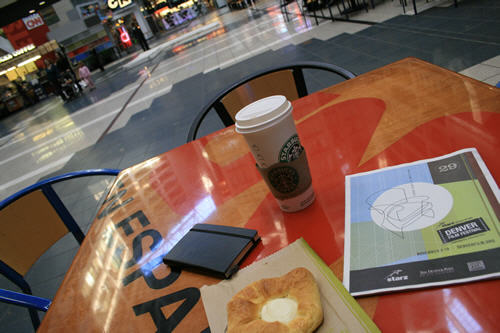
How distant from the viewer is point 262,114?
524mm

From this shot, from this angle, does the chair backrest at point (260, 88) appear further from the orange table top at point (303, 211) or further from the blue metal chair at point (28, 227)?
the blue metal chair at point (28, 227)

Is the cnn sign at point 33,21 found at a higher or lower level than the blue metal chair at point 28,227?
higher

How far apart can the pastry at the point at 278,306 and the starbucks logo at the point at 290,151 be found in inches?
7.6

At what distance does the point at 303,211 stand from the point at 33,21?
23064 millimetres

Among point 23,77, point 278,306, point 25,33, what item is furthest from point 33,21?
point 278,306

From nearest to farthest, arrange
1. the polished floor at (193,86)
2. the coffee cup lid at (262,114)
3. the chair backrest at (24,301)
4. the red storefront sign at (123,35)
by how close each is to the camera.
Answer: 1. the coffee cup lid at (262,114)
2. the chair backrest at (24,301)
3. the polished floor at (193,86)
4. the red storefront sign at (123,35)

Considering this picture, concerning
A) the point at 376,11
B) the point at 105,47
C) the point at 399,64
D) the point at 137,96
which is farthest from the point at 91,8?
the point at 399,64

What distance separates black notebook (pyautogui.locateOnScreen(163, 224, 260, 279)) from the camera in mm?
557

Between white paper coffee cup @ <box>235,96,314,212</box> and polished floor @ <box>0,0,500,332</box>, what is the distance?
191cm

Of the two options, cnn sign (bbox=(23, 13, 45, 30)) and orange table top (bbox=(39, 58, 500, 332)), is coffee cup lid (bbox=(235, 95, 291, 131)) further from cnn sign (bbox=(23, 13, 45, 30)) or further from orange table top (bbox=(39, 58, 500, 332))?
cnn sign (bbox=(23, 13, 45, 30))

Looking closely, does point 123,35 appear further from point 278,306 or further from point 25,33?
point 278,306

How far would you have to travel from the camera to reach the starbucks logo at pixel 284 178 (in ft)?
1.87

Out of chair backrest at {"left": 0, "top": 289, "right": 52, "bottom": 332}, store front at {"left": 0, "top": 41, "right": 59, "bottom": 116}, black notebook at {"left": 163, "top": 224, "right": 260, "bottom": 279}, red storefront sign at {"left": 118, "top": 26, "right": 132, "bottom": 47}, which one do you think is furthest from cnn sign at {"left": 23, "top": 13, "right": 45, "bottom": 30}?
black notebook at {"left": 163, "top": 224, "right": 260, "bottom": 279}

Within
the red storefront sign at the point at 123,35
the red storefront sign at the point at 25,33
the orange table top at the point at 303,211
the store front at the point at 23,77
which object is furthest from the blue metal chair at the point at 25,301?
the red storefront sign at the point at 123,35
